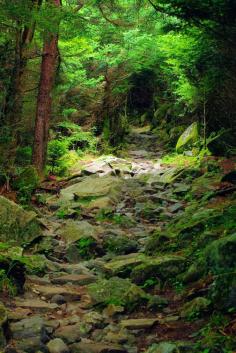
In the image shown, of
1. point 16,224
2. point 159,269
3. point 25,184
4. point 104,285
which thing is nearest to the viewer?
point 104,285

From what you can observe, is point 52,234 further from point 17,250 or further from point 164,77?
point 164,77

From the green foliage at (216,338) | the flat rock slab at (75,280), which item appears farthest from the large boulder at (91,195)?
the green foliage at (216,338)

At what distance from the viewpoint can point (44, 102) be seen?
1426 cm

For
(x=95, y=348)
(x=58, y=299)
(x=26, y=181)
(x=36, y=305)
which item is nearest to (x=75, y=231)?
(x=26, y=181)

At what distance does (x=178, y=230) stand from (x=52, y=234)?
2.69 metres

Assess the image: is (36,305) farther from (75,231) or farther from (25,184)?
(25,184)

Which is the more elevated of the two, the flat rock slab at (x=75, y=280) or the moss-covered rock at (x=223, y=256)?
the moss-covered rock at (x=223, y=256)

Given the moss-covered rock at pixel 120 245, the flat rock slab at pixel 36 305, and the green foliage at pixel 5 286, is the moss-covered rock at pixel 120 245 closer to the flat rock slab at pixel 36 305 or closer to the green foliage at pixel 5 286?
the flat rock slab at pixel 36 305

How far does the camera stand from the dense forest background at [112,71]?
8.86m

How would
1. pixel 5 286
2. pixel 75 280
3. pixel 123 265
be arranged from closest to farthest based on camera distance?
pixel 5 286 → pixel 75 280 → pixel 123 265

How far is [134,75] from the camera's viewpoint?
30000mm

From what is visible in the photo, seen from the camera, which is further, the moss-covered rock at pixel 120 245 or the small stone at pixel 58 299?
the moss-covered rock at pixel 120 245

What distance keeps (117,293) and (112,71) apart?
20.6 m

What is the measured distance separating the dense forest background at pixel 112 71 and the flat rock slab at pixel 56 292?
15.4 ft
